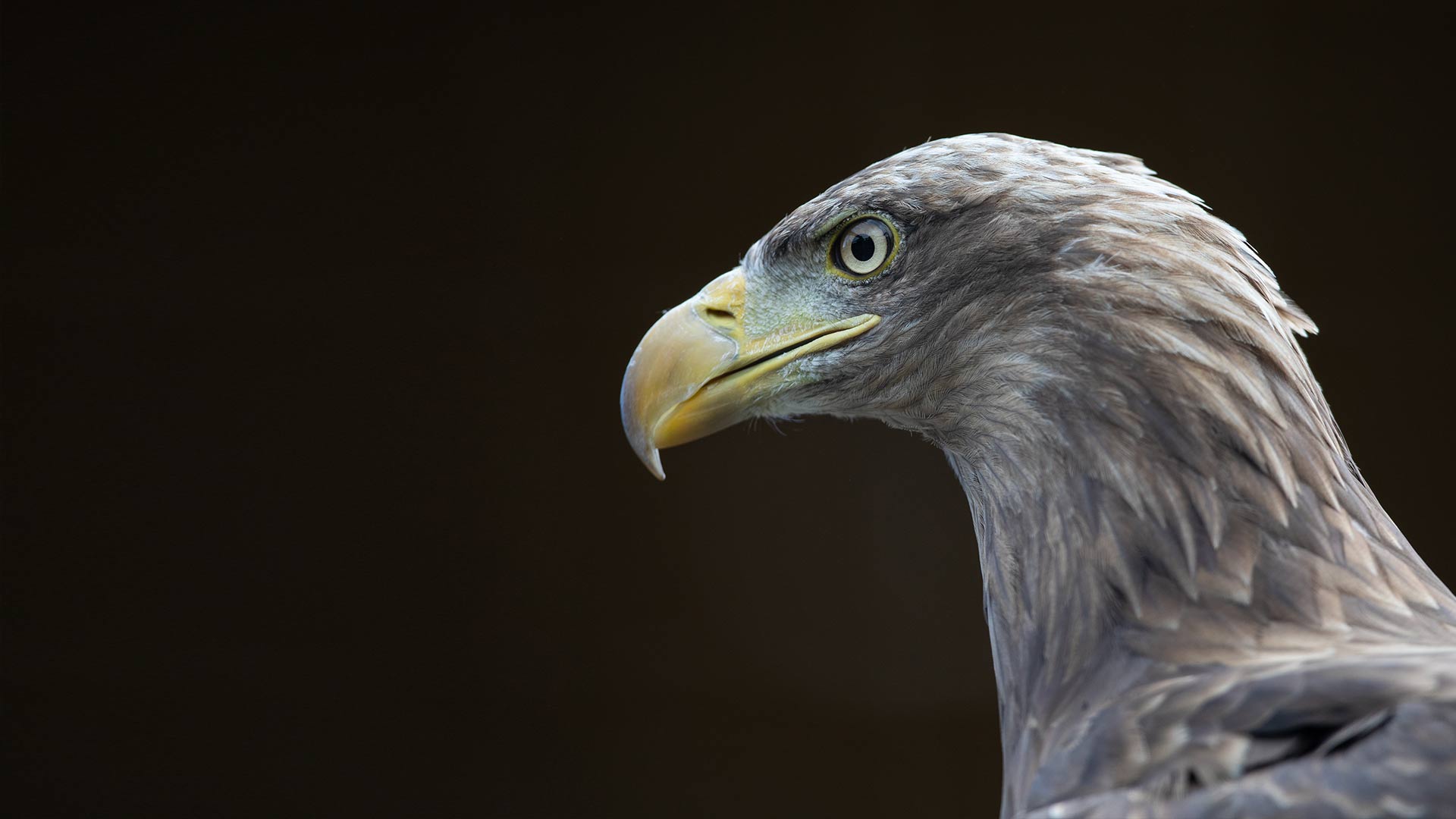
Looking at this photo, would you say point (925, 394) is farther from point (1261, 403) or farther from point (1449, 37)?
point (1449, 37)

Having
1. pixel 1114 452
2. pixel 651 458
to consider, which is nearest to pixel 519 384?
pixel 651 458

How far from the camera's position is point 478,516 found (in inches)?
175

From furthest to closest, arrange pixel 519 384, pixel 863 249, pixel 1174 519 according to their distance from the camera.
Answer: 1. pixel 519 384
2. pixel 863 249
3. pixel 1174 519

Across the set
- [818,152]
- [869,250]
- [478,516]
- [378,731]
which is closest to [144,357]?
[478,516]

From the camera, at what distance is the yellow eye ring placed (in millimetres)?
1725

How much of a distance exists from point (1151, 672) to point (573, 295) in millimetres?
3213

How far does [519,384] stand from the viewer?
4375mm

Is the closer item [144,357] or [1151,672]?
[1151,672]

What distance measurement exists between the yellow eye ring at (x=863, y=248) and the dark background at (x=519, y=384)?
95.6 inches

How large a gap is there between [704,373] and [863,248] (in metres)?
0.29

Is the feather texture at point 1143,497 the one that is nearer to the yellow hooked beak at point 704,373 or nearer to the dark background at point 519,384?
the yellow hooked beak at point 704,373

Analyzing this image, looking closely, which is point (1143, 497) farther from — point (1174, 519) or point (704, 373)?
point (704, 373)

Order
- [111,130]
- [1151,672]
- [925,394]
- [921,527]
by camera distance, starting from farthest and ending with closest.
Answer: [921,527], [111,130], [925,394], [1151,672]

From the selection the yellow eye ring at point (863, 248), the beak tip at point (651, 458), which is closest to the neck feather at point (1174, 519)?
the yellow eye ring at point (863, 248)
